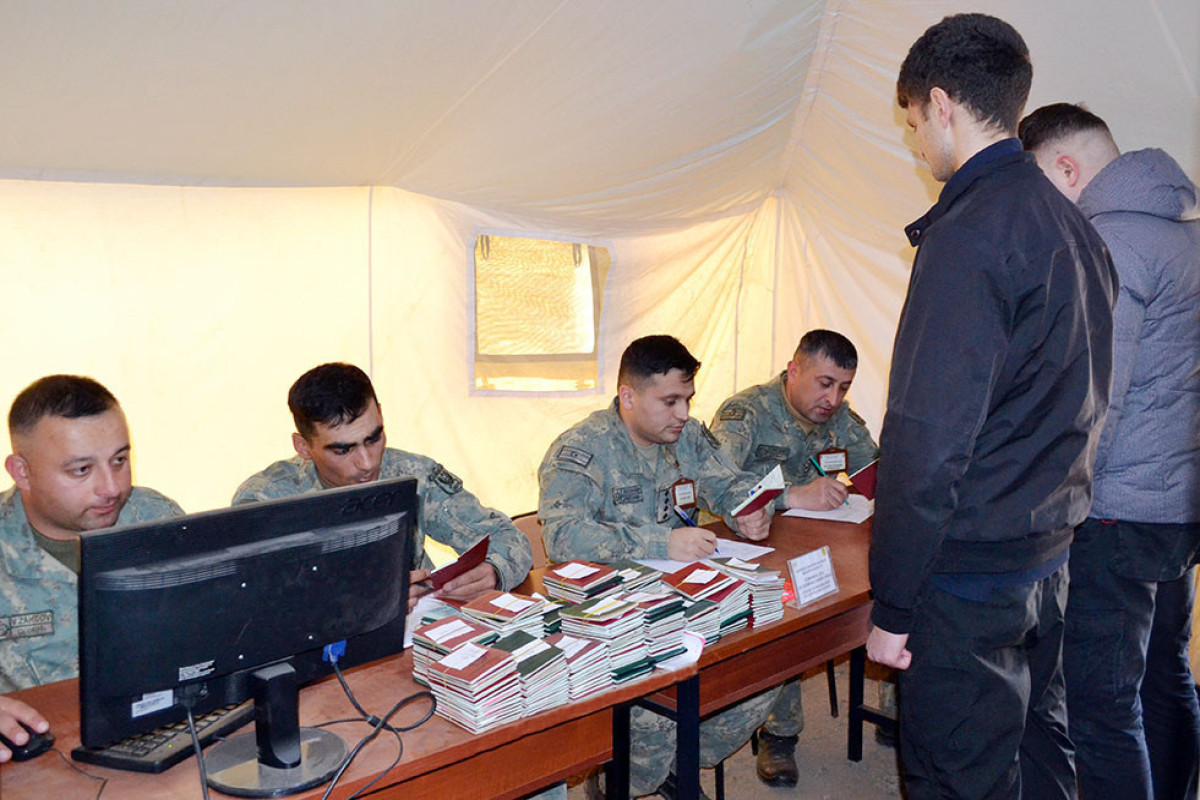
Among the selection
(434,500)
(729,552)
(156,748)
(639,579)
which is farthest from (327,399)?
(729,552)

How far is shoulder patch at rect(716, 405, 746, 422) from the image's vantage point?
3.95 m

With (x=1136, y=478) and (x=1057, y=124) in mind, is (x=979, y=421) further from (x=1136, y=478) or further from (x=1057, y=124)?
(x=1057, y=124)

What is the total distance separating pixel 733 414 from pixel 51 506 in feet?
8.52

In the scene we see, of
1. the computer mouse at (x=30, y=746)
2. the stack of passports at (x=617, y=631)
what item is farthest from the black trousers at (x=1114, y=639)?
the computer mouse at (x=30, y=746)

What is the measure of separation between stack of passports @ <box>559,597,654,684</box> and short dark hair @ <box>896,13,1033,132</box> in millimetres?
1279

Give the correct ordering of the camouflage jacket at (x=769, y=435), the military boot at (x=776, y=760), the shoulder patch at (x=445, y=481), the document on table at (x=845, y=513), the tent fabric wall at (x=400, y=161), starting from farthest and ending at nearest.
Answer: the camouflage jacket at (x=769, y=435) → the document on table at (x=845, y=513) → the military boot at (x=776, y=760) → the shoulder patch at (x=445, y=481) → the tent fabric wall at (x=400, y=161)

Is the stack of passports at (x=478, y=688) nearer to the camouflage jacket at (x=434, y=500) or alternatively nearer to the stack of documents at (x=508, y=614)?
the stack of documents at (x=508, y=614)

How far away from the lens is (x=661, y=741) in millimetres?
2781

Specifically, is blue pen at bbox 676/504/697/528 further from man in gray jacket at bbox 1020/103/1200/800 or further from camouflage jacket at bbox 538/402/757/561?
man in gray jacket at bbox 1020/103/1200/800

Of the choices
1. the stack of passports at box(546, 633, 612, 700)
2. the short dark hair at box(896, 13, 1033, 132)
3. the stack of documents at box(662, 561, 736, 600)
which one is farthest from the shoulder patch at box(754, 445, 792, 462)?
the short dark hair at box(896, 13, 1033, 132)

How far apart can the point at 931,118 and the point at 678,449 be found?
1.80 metres

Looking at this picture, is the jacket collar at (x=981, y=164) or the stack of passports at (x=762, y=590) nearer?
the jacket collar at (x=981, y=164)

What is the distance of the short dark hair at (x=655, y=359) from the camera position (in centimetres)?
305

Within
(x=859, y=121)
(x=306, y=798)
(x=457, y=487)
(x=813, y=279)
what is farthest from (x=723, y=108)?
(x=306, y=798)
